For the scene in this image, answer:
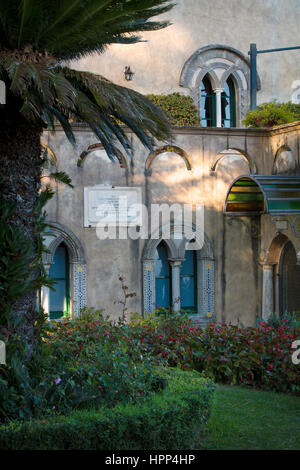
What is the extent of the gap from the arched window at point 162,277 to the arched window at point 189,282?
0.33 m

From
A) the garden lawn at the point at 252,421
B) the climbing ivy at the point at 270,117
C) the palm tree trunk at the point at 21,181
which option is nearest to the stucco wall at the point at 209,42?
the climbing ivy at the point at 270,117

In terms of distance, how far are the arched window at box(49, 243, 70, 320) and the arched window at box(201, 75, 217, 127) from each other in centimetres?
675

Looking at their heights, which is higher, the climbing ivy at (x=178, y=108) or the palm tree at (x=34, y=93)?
the climbing ivy at (x=178, y=108)

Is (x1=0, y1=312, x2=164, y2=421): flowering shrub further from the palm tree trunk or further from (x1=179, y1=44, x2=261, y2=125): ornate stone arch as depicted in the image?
(x1=179, y1=44, x2=261, y2=125): ornate stone arch

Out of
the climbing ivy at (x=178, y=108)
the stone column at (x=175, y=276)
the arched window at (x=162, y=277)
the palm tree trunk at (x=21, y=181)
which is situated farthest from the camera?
the climbing ivy at (x=178, y=108)

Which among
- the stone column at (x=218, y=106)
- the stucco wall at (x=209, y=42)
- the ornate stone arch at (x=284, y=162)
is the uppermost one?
the stucco wall at (x=209, y=42)

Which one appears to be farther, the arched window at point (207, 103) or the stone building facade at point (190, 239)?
the arched window at point (207, 103)

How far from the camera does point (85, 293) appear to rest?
13.2m

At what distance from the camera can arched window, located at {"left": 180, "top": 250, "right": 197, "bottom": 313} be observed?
14328 millimetres

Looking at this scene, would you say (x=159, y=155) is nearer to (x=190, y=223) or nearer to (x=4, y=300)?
(x=190, y=223)

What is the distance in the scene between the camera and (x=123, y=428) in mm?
5906

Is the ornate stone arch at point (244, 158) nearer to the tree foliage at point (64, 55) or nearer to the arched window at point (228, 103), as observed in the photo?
the arched window at point (228, 103)

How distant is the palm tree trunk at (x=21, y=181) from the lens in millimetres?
7207

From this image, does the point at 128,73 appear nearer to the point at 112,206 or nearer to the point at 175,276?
the point at 112,206
